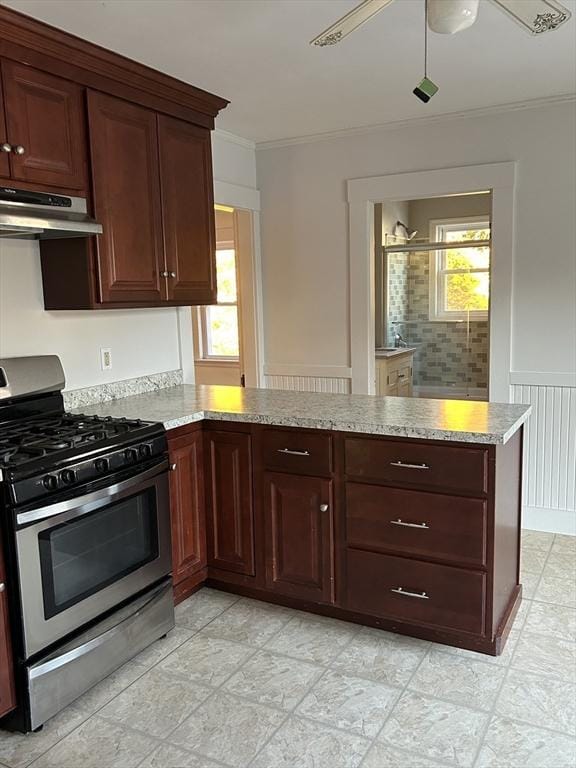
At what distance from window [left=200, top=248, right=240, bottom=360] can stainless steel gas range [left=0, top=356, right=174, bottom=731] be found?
10.8 ft

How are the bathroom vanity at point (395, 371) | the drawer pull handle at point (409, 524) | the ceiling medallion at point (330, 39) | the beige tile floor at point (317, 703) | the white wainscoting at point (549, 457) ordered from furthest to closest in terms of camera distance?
the bathroom vanity at point (395, 371) < the white wainscoting at point (549, 457) < the drawer pull handle at point (409, 524) < the beige tile floor at point (317, 703) < the ceiling medallion at point (330, 39)

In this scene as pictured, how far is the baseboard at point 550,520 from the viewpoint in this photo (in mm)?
3811

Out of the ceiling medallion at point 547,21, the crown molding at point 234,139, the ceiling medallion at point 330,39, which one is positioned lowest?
the ceiling medallion at point 547,21

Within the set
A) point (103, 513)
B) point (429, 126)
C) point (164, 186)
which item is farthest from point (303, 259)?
point (103, 513)

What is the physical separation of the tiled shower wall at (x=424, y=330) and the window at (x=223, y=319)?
1437 mm

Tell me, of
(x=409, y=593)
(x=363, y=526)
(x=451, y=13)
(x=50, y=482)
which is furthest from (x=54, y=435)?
(x=451, y=13)

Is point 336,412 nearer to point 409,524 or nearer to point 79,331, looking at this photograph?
point 409,524

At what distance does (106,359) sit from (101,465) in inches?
42.1

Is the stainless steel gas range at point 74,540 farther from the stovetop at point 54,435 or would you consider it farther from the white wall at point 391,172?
the white wall at point 391,172

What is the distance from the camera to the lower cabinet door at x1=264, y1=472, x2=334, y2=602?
2738 mm

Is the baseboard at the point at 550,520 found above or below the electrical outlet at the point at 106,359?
below

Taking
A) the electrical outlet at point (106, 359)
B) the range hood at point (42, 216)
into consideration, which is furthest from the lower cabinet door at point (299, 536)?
the range hood at point (42, 216)

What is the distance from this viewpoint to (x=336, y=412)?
9.10 feet

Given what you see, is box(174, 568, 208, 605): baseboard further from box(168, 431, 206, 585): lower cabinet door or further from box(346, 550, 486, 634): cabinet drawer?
box(346, 550, 486, 634): cabinet drawer
